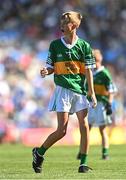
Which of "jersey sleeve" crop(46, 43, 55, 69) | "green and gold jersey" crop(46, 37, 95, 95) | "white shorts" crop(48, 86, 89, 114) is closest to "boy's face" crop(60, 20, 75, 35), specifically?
"green and gold jersey" crop(46, 37, 95, 95)

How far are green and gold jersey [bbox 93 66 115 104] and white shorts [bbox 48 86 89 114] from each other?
486cm

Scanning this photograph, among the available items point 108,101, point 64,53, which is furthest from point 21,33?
point 64,53

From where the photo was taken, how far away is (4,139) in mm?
24609

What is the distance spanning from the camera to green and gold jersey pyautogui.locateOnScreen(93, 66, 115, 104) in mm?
15008

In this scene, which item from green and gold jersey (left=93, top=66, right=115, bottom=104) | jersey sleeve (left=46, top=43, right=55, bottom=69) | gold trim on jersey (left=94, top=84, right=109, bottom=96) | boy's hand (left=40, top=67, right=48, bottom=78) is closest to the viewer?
boy's hand (left=40, top=67, right=48, bottom=78)

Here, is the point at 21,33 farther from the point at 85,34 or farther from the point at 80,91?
the point at 80,91

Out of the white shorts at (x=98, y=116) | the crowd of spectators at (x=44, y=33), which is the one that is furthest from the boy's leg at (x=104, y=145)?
the crowd of spectators at (x=44, y=33)

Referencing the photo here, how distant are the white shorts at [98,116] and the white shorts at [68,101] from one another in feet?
15.8

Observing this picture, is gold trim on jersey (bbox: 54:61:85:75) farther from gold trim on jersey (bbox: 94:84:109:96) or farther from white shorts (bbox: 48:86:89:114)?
gold trim on jersey (bbox: 94:84:109:96)

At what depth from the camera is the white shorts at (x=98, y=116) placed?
49.4 ft

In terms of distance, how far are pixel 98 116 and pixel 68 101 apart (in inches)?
200

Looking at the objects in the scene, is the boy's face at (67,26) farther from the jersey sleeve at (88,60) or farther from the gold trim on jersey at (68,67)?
the gold trim on jersey at (68,67)

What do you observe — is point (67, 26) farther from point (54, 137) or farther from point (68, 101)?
point (54, 137)

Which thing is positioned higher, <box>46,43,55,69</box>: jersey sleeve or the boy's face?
the boy's face
